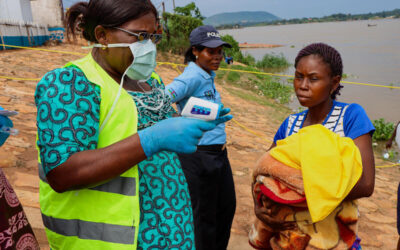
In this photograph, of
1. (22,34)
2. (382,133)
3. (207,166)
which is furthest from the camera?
(22,34)

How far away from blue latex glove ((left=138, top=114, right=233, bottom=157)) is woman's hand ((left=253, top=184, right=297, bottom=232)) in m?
0.51

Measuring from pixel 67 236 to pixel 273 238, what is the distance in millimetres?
965

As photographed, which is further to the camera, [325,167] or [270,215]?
[270,215]

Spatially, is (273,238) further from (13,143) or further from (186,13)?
(186,13)

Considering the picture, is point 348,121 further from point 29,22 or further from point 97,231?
point 29,22

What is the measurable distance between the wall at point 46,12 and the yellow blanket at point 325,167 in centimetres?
1715

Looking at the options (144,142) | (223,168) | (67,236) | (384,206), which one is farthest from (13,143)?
(384,206)

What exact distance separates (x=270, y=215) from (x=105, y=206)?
761 mm

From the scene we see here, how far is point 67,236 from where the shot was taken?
1.16m

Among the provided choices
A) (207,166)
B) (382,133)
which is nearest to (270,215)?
(207,166)

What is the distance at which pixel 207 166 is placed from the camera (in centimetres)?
228

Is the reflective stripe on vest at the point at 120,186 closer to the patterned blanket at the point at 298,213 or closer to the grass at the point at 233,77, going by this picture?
the patterned blanket at the point at 298,213

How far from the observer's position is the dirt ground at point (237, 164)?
9.82ft

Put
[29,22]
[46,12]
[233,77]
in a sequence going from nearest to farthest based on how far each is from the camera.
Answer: [29,22], [233,77], [46,12]
